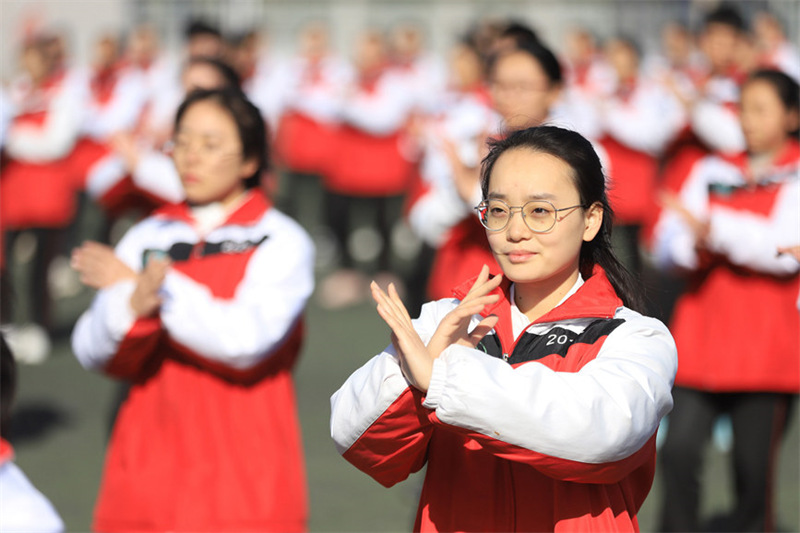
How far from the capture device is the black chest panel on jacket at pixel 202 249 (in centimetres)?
368

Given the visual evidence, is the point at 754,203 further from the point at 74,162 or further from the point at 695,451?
the point at 74,162

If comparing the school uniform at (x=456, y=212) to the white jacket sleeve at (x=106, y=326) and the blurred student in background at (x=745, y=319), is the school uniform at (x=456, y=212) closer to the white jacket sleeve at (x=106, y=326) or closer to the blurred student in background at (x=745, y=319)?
the blurred student in background at (x=745, y=319)

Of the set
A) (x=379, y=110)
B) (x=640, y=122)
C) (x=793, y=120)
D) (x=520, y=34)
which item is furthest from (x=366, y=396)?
(x=379, y=110)

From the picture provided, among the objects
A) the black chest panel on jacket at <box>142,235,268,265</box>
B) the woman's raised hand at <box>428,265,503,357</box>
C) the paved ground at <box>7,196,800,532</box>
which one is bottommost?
the paved ground at <box>7,196,800,532</box>

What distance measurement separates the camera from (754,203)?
4.25m

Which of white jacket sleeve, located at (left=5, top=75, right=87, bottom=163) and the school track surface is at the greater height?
white jacket sleeve, located at (left=5, top=75, right=87, bottom=163)

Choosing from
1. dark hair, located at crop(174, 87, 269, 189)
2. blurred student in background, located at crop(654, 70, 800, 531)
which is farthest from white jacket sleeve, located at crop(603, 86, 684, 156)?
dark hair, located at crop(174, 87, 269, 189)

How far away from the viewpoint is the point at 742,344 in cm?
425

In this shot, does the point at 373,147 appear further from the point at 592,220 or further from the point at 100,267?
the point at 592,220

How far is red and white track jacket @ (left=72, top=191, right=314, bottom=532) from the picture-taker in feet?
11.3

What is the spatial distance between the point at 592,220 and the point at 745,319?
1943 millimetres

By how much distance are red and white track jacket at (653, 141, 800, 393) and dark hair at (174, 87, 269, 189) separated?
154cm

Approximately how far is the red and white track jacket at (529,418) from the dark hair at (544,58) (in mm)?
2047

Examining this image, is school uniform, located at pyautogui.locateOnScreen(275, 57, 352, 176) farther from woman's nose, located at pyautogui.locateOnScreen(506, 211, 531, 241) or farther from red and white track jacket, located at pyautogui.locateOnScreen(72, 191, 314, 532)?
woman's nose, located at pyautogui.locateOnScreen(506, 211, 531, 241)
